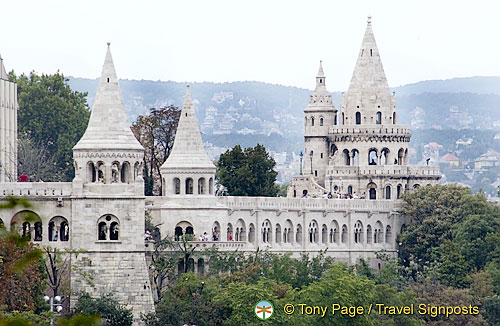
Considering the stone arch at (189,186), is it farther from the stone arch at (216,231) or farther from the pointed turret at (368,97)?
the pointed turret at (368,97)

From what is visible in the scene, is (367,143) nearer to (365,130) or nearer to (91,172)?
(365,130)

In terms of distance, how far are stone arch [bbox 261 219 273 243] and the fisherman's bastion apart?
6 centimetres

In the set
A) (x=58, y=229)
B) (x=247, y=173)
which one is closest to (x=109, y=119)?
(x=58, y=229)

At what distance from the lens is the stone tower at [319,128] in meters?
137

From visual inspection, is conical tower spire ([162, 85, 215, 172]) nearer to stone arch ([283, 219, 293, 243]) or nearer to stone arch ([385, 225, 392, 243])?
stone arch ([283, 219, 293, 243])

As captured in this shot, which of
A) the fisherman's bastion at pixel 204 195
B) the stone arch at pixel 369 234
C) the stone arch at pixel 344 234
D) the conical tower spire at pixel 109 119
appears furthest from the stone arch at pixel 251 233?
the conical tower spire at pixel 109 119

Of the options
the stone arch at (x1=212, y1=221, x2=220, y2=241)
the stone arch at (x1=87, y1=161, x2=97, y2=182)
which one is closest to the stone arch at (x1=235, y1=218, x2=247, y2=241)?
the stone arch at (x1=212, y1=221, x2=220, y2=241)

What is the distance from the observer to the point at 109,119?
93.9 metres

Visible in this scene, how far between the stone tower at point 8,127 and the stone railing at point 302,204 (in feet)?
45.1

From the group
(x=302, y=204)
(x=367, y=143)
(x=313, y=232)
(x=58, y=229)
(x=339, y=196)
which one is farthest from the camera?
(x=367, y=143)

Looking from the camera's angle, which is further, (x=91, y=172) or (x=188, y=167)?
(x=188, y=167)

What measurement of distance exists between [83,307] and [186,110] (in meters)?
19.5

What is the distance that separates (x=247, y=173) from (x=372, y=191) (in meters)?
15.8

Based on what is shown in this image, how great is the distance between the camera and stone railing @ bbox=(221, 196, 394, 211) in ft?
359
